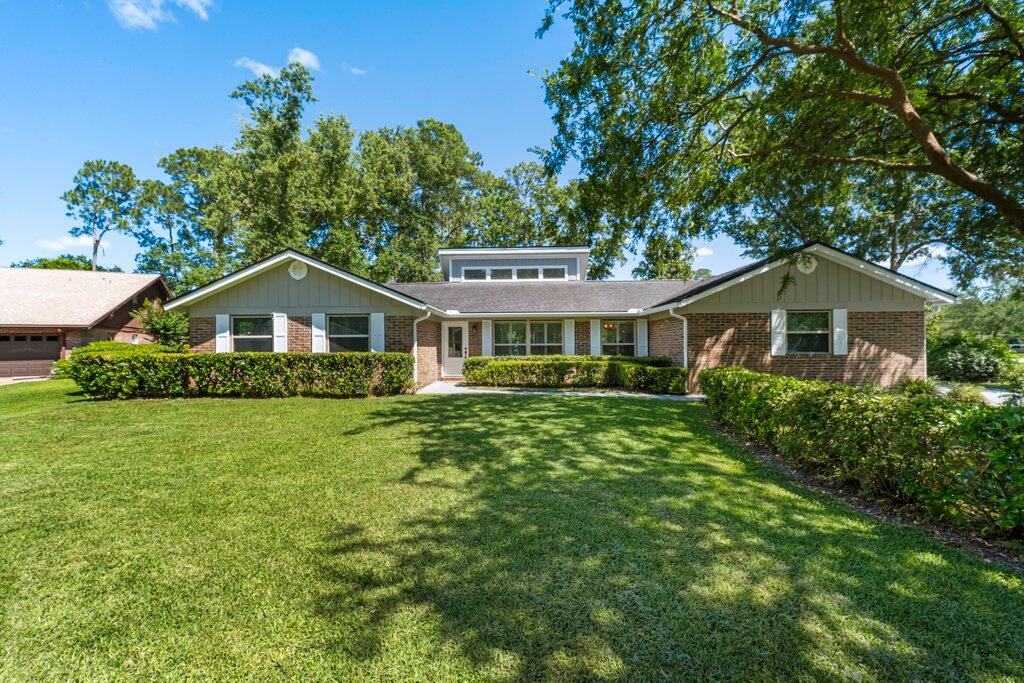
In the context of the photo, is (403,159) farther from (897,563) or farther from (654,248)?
(897,563)

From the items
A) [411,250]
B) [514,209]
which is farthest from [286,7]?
[514,209]

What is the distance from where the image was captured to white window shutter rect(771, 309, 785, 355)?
39.4 feet

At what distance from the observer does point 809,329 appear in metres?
12.3

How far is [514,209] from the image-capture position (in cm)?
3034

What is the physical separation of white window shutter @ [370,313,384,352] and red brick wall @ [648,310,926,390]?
942cm

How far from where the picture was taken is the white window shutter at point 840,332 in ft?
39.3

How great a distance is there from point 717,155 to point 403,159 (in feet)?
80.8

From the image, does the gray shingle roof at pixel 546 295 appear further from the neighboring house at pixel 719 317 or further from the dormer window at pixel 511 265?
the neighboring house at pixel 719 317

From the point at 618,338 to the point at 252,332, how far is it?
503 inches

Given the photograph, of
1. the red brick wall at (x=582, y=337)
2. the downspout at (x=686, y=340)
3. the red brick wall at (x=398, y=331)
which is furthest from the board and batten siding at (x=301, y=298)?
the downspout at (x=686, y=340)

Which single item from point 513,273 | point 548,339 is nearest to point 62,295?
point 513,273

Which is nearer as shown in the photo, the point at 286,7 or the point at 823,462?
the point at 823,462

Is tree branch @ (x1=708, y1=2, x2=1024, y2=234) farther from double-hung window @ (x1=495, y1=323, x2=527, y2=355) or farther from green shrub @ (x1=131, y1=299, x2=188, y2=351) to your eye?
green shrub @ (x1=131, y1=299, x2=188, y2=351)

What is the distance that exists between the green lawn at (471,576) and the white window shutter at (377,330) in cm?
722
